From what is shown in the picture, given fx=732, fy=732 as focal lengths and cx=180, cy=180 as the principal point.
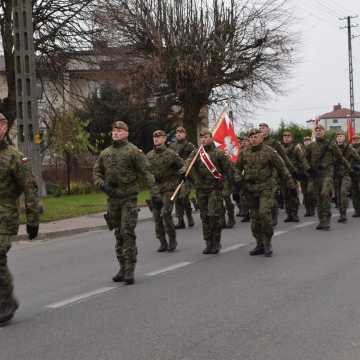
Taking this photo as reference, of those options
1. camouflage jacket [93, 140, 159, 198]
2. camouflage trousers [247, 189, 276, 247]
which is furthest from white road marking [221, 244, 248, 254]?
camouflage jacket [93, 140, 159, 198]

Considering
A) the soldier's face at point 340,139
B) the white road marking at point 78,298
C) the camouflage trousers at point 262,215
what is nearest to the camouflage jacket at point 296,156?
the soldier's face at point 340,139

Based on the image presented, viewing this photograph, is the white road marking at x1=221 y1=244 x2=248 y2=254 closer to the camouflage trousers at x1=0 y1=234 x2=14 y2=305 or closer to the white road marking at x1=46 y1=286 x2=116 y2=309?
the white road marking at x1=46 y1=286 x2=116 y2=309

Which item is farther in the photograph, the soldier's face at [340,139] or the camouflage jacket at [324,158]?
the soldier's face at [340,139]

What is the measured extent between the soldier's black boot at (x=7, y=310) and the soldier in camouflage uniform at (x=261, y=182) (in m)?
4.38

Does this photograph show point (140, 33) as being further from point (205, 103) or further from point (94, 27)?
point (94, 27)

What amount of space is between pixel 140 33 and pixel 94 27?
1175 centimetres

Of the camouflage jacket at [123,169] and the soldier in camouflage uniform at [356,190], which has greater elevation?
the camouflage jacket at [123,169]

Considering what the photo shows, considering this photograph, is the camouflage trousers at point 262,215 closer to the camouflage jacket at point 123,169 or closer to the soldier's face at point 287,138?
the camouflage jacket at point 123,169

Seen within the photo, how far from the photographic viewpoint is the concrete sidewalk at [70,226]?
14.2m

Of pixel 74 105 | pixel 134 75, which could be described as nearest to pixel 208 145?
pixel 74 105

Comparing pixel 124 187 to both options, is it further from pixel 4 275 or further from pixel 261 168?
pixel 261 168

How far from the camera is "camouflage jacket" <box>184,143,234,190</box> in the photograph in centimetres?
1044

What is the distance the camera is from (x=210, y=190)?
1045 cm

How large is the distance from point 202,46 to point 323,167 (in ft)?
63.3
